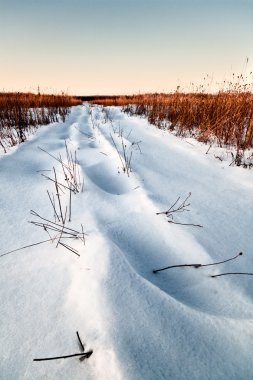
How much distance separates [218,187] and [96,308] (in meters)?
1.40

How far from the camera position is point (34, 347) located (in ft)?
2.51

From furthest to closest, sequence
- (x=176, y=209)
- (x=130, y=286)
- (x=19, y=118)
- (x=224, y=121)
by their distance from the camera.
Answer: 1. (x=19, y=118)
2. (x=224, y=121)
3. (x=176, y=209)
4. (x=130, y=286)

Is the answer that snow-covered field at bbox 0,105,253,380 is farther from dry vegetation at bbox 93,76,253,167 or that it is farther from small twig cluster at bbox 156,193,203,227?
dry vegetation at bbox 93,76,253,167

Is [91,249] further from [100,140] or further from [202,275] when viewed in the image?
[100,140]

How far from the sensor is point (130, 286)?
0.97 m

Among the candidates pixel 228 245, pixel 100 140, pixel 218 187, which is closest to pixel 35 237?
pixel 228 245

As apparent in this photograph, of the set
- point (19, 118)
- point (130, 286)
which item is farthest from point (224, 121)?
point (19, 118)

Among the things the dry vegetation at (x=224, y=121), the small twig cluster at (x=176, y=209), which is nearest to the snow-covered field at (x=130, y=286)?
the small twig cluster at (x=176, y=209)

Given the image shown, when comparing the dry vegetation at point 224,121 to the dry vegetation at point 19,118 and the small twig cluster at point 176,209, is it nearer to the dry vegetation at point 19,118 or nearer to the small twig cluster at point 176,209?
the small twig cluster at point 176,209

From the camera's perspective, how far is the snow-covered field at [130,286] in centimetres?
72

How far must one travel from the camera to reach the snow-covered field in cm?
72

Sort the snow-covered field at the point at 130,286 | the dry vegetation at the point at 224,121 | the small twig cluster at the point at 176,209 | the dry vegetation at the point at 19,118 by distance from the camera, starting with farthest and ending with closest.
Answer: the dry vegetation at the point at 19,118
the dry vegetation at the point at 224,121
the small twig cluster at the point at 176,209
the snow-covered field at the point at 130,286

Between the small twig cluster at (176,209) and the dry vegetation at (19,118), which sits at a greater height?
the dry vegetation at (19,118)

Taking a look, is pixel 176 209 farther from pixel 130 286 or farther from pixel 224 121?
pixel 224 121
